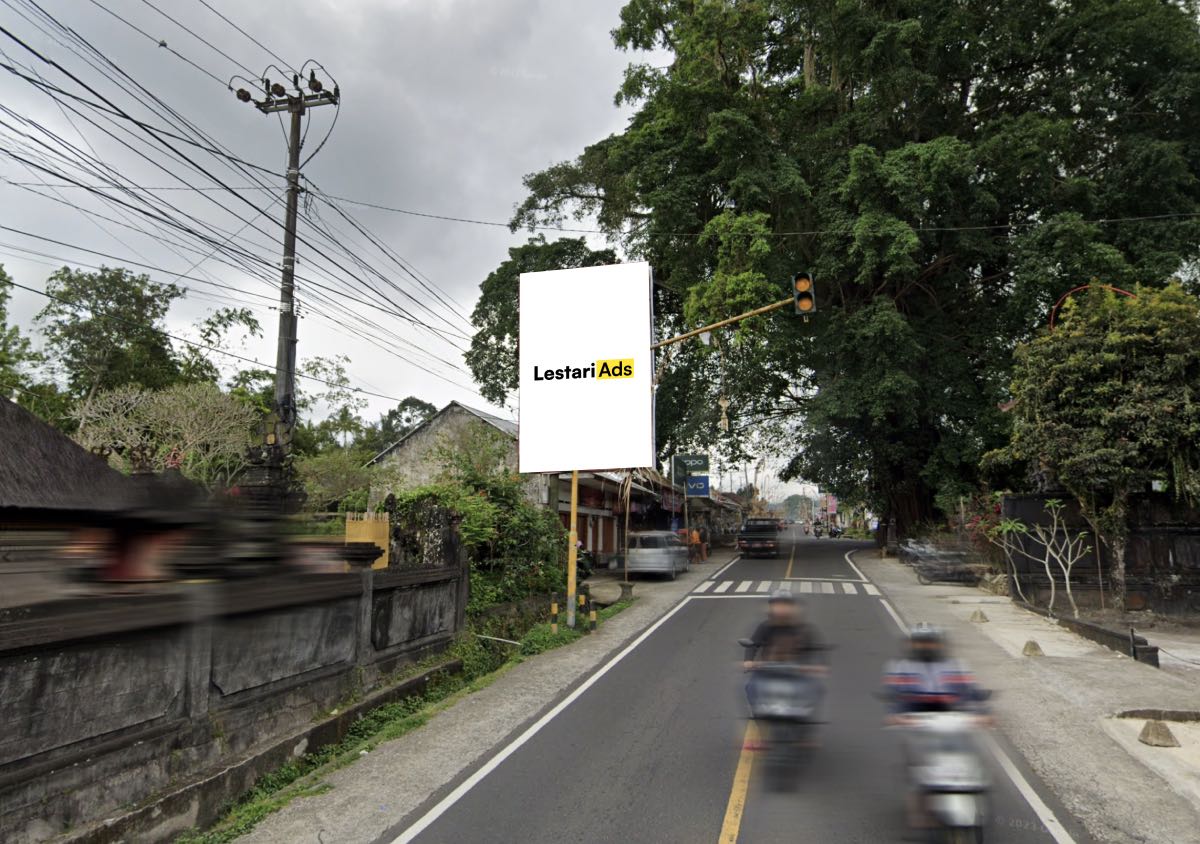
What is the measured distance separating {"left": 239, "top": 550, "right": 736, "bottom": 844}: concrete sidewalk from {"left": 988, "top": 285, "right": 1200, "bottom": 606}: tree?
1040 cm

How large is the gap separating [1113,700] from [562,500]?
2085 centimetres

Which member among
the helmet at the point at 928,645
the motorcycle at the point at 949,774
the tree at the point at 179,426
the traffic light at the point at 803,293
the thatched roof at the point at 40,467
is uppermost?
the traffic light at the point at 803,293

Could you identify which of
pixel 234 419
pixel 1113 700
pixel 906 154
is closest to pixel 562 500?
pixel 234 419

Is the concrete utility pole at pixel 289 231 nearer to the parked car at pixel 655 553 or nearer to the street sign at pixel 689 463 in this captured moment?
the parked car at pixel 655 553

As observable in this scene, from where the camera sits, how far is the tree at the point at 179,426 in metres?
17.8

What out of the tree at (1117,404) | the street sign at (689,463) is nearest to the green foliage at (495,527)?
the tree at (1117,404)

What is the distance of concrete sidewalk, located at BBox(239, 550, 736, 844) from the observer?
17.7ft

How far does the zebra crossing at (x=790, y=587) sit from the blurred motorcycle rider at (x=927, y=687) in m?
15.7

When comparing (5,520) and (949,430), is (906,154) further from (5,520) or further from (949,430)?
(5,520)

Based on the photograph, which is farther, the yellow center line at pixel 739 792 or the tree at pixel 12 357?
the tree at pixel 12 357

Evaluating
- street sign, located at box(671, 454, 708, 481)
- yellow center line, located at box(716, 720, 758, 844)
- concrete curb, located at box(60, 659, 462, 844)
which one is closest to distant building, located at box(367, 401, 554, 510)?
street sign, located at box(671, 454, 708, 481)

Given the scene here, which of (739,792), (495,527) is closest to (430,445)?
(495,527)

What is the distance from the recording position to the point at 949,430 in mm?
29016

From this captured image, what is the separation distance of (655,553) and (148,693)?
802 inches
